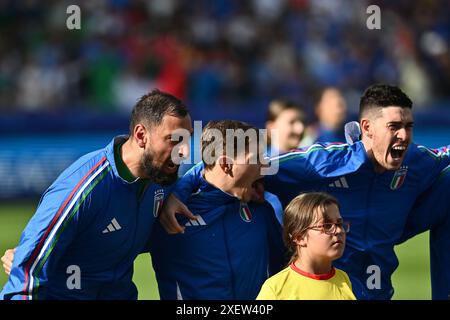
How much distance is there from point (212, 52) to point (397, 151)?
12.1m

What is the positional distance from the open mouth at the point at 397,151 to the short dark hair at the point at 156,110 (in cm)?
144

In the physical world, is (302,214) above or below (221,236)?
above

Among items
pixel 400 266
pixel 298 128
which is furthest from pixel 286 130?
pixel 400 266

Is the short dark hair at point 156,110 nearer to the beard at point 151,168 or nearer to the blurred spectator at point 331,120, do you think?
the beard at point 151,168

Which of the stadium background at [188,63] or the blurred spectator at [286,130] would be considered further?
the stadium background at [188,63]

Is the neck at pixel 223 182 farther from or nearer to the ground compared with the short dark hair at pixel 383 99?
nearer to the ground

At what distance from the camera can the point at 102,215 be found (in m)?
5.42

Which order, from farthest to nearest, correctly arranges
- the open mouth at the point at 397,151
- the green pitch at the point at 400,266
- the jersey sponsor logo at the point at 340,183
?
1. the green pitch at the point at 400,266
2. the jersey sponsor logo at the point at 340,183
3. the open mouth at the point at 397,151

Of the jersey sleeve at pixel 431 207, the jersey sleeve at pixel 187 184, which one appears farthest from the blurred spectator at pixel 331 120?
the jersey sleeve at pixel 187 184

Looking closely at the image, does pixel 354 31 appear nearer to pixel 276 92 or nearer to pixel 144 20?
pixel 276 92

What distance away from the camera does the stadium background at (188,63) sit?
52.9 ft

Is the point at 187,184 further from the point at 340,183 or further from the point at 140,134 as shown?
the point at 340,183

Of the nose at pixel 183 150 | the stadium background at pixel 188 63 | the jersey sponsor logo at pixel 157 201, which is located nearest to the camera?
the nose at pixel 183 150
